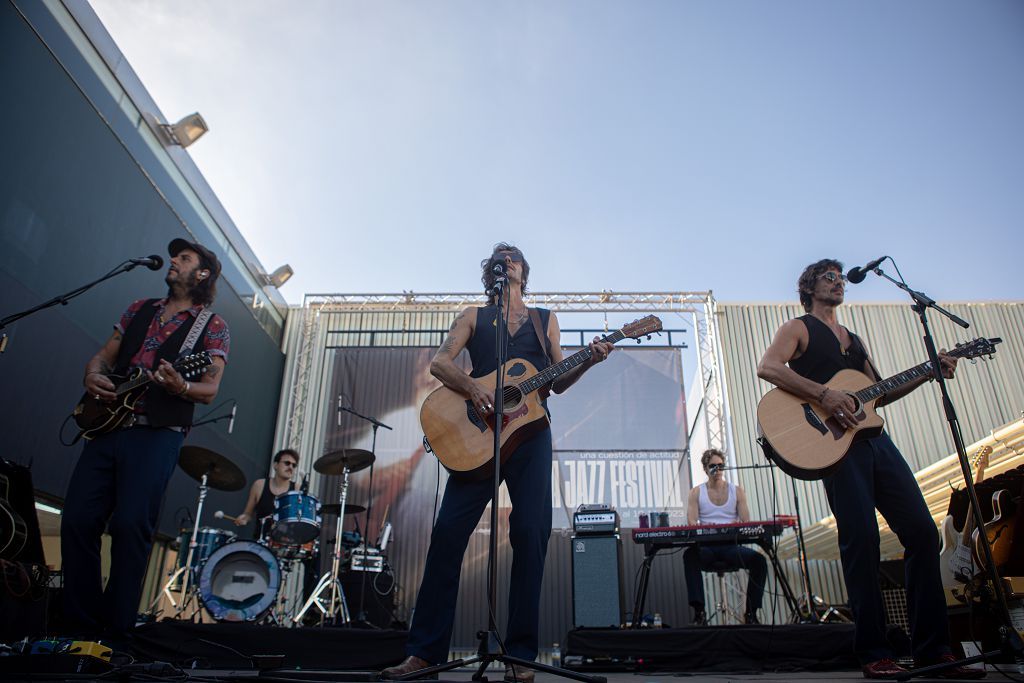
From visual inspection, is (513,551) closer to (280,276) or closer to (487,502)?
(487,502)

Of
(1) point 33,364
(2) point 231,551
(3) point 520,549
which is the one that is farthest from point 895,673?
(1) point 33,364

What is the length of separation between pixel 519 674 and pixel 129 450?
75.9 inches

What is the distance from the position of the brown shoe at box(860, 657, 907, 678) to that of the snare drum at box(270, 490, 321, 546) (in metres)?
4.81

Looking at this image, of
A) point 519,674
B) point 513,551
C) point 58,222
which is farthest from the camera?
point 58,222

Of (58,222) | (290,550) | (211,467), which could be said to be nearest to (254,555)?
(290,550)

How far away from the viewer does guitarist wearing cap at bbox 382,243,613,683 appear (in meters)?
2.59

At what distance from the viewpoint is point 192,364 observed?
3326 millimetres

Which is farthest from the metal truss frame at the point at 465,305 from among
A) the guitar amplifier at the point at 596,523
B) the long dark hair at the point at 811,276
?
the long dark hair at the point at 811,276

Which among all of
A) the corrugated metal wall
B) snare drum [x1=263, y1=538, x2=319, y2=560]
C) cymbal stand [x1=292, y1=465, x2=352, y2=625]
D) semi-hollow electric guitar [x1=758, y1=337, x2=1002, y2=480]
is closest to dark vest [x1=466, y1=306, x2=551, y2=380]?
semi-hollow electric guitar [x1=758, y1=337, x2=1002, y2=480]

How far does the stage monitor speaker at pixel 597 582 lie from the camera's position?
565 cm

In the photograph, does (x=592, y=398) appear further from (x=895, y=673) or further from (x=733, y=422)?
(x=895, y=673)

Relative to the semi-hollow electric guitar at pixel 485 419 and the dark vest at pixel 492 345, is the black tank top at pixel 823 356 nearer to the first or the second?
the semi-hollow electric guitar at pixel 485 419

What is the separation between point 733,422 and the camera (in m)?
9.95

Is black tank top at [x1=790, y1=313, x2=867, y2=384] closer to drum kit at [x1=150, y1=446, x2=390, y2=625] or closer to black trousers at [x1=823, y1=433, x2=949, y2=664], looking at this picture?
black trousers at [x1=823, y1=433, x2=949, y2=664]
